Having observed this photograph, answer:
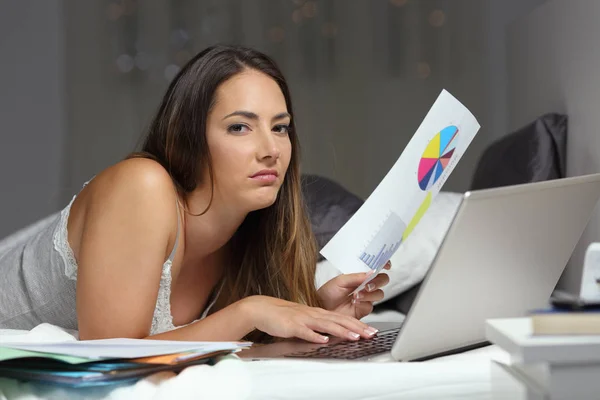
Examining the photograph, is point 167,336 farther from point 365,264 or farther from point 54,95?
point 54,95

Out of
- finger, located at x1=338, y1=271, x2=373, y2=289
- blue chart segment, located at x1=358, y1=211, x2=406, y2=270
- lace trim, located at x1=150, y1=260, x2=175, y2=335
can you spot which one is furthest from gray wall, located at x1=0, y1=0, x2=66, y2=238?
blue chart segment, located at x1=358, y1=211, x2=406, y2=270

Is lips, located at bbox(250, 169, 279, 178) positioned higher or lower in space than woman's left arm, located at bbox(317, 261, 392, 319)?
higher

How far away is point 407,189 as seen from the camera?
4.36 feet

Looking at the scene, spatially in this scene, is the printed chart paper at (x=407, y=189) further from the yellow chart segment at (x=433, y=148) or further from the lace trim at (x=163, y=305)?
the lace trim at (x=163, y=305)

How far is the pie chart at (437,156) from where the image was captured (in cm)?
129

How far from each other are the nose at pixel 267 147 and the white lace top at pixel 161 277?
22 centimetres

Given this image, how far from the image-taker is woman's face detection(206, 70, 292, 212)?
1521 mm

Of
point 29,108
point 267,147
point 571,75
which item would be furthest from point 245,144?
point 29,108

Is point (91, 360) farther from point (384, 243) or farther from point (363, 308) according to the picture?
point (363, 308)

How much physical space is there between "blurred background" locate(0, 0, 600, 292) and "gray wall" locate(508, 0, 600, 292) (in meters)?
1.06

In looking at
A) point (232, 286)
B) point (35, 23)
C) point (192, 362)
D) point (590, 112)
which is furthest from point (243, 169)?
point (35, 23)

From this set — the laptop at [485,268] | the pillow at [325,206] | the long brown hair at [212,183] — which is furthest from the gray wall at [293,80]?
the laptop at [485,268]

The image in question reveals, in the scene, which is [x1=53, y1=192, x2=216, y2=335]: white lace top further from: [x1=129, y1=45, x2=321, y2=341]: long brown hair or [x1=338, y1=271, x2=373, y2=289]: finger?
[x1=338, y1=271, x2=373, y2=289]: finger

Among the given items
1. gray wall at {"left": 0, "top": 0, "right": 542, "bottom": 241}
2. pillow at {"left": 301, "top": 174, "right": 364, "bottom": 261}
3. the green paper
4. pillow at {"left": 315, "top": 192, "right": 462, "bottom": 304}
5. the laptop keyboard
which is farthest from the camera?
gray wall at {"left": 0, "top": 0, "right": 542, "bottom": 241}
